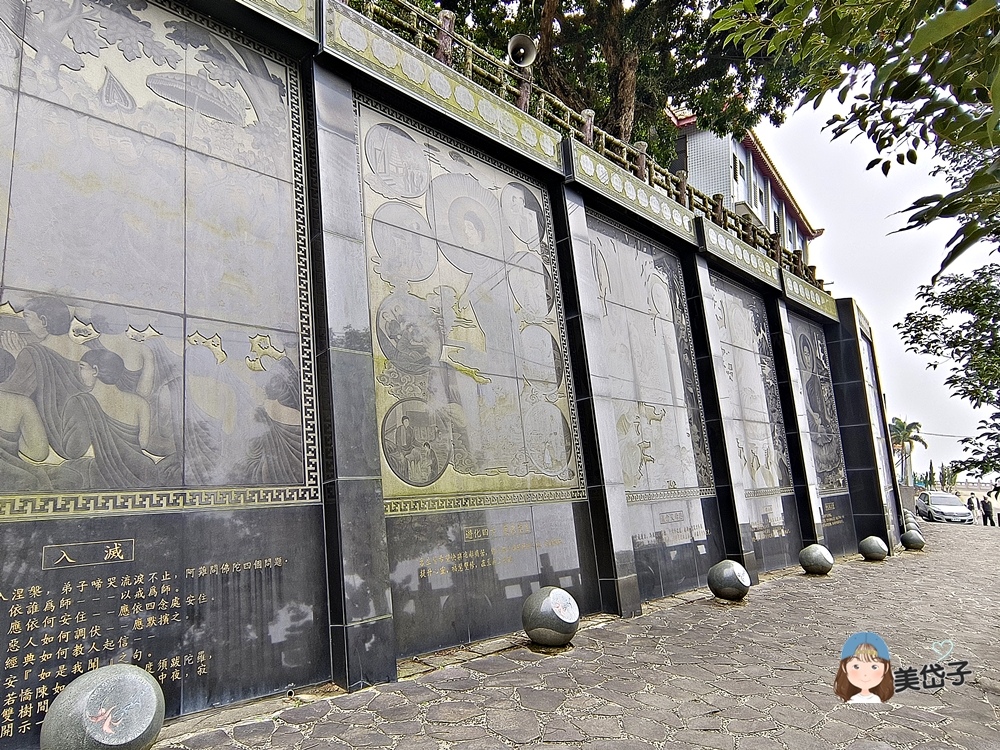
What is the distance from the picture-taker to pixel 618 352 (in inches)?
376

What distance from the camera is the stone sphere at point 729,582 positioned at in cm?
841

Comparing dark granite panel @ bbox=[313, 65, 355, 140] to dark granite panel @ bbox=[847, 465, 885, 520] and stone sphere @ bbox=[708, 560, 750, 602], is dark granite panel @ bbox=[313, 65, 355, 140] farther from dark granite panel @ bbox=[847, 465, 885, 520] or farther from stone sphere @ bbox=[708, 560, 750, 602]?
dark granite panel @ bbox=[847, 465, 885, 520]

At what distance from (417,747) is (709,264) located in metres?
10.7

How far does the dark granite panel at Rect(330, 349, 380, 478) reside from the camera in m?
5.54

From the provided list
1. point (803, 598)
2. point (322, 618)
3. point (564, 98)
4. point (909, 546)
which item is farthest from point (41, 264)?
point (909, 546)

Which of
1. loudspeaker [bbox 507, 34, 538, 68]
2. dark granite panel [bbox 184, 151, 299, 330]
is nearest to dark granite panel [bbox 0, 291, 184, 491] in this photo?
dark granite panel [bbox 184, 151, 299, 330]

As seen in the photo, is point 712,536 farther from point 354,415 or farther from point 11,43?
point 11,43

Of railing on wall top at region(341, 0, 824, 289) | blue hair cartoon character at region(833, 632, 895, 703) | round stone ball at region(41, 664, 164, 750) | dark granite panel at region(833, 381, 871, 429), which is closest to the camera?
blue hair cartoon character at region(833, 632, 895, 703)

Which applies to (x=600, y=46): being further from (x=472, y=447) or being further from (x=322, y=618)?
(x=322, y=618)

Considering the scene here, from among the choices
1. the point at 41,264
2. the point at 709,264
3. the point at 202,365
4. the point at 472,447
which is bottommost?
the point at 472,447

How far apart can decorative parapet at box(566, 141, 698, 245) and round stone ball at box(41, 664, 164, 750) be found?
7.75 m

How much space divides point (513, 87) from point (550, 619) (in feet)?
22.9

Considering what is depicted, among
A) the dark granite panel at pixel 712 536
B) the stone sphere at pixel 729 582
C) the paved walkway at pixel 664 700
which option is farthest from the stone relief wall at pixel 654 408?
the paved walkway at pixel 664 700

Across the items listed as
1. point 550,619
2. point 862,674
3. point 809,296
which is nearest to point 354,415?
point 550,619
